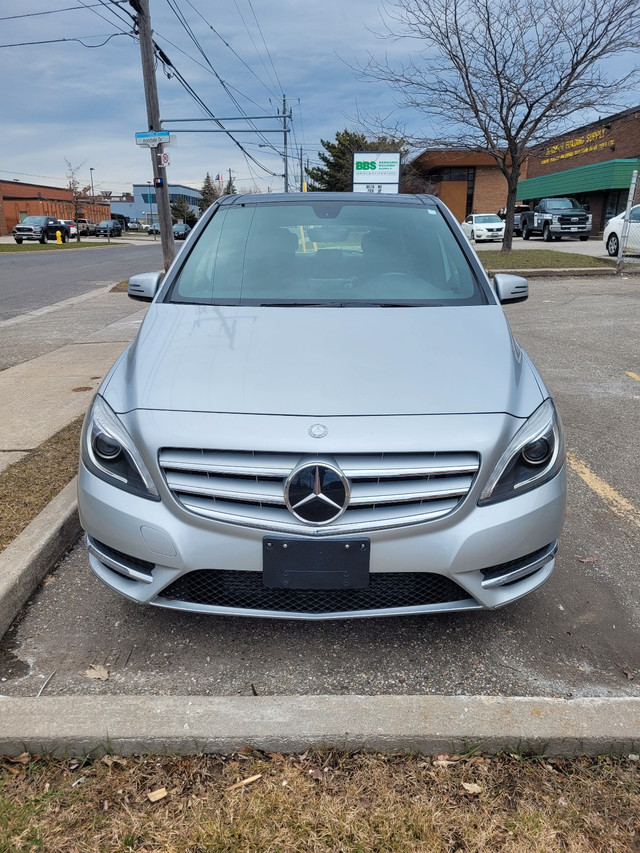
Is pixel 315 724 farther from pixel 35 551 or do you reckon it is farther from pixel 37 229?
pixel 37 229

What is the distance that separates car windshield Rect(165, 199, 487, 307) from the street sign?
13330 mm

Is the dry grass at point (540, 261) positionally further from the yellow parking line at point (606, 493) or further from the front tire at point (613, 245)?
the yellow parking line at point (606, 493)

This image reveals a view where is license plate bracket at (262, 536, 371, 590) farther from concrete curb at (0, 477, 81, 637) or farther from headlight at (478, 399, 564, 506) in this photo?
concrete curb at (0, 477, 81, 637)

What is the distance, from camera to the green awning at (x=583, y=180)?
30922 millimetres

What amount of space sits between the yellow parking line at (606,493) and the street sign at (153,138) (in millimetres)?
14345

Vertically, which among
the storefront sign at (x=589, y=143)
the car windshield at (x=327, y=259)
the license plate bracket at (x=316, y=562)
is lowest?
the license plate bracket at (x=316, y=562)

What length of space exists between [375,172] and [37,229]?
31.4 m

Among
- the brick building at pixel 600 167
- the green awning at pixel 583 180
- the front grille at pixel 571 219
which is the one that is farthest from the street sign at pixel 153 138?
the green awning at pixel 583 180

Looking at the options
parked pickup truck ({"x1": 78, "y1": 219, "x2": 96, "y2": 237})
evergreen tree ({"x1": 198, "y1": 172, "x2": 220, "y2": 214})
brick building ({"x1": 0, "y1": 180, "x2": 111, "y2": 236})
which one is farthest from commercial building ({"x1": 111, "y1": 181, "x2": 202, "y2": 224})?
parked pickup truck ({"x1": 78, "y1": 219, "x2": 96, "y2": 237})

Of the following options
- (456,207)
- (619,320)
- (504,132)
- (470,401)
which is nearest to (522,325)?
(619,320)

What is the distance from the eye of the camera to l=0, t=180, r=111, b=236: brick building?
68.9 m

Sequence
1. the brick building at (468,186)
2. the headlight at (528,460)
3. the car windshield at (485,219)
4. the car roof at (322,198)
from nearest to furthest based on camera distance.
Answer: the headlight at (528,460)
the car roof at (322,198)
the car windshield at (485,219)
the brick building at (468,186)

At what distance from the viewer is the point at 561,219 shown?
2872cm

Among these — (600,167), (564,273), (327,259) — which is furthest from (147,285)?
(600,167)
